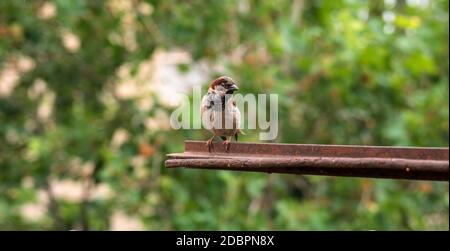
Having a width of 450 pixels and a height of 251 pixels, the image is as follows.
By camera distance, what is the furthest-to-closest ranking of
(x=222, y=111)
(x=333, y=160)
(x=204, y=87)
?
(x=204, y=87)
(x=222, y=111)
(x=333, y=160)

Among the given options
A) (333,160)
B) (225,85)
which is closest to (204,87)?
(225,85)

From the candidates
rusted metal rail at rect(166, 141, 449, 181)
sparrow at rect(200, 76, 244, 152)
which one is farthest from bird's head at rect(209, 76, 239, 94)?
rusted metal rail at rect(166, 141, 449, 181)

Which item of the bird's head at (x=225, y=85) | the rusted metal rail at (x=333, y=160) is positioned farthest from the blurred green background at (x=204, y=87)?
the rusted metal rail at (x=333, y=160)

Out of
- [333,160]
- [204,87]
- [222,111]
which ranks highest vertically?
[204,87]

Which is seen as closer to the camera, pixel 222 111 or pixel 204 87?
pixel 222 111

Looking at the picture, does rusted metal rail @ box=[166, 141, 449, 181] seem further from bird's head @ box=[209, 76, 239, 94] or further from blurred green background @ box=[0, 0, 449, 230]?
blurred green background @ box=[0, 0, 449, 230]

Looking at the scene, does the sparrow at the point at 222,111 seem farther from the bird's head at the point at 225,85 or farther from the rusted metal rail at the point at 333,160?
the rusted metal rail at the point at 333,160

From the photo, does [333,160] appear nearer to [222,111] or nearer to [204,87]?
[222,111]
